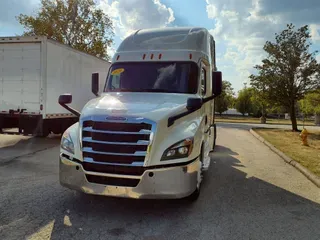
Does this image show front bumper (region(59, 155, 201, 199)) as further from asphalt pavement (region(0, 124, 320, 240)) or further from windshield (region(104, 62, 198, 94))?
windshield (region(104, 62, 198, 94))

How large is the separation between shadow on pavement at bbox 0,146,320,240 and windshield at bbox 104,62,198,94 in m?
2.06

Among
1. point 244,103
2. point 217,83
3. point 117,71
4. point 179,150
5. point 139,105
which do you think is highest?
point 244,103

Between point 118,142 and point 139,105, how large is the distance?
0.76m

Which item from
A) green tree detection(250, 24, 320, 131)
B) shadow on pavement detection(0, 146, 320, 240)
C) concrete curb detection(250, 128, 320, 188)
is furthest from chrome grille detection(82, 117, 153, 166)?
green tree detection(250, 24, 320, 131)

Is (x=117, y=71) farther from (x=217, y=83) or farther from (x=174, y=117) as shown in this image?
(x=174, y=117)

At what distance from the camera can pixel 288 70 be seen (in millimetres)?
20953

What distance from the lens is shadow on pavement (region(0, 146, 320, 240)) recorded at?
3.93m

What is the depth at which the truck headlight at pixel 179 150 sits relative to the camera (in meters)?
4.21

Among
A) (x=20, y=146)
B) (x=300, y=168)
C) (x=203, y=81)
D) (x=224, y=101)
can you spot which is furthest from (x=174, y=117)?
(x=224, y=101)

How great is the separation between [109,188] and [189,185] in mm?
1153

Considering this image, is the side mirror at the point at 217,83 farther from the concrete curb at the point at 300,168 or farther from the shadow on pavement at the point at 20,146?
the shadow on pavement at the point at 20,146

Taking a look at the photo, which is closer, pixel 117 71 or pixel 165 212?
pixel 165 212

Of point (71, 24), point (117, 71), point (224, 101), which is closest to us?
point (117, 71)

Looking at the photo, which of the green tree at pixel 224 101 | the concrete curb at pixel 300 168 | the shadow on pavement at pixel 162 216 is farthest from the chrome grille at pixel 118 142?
the green tree at pixel 224 101
